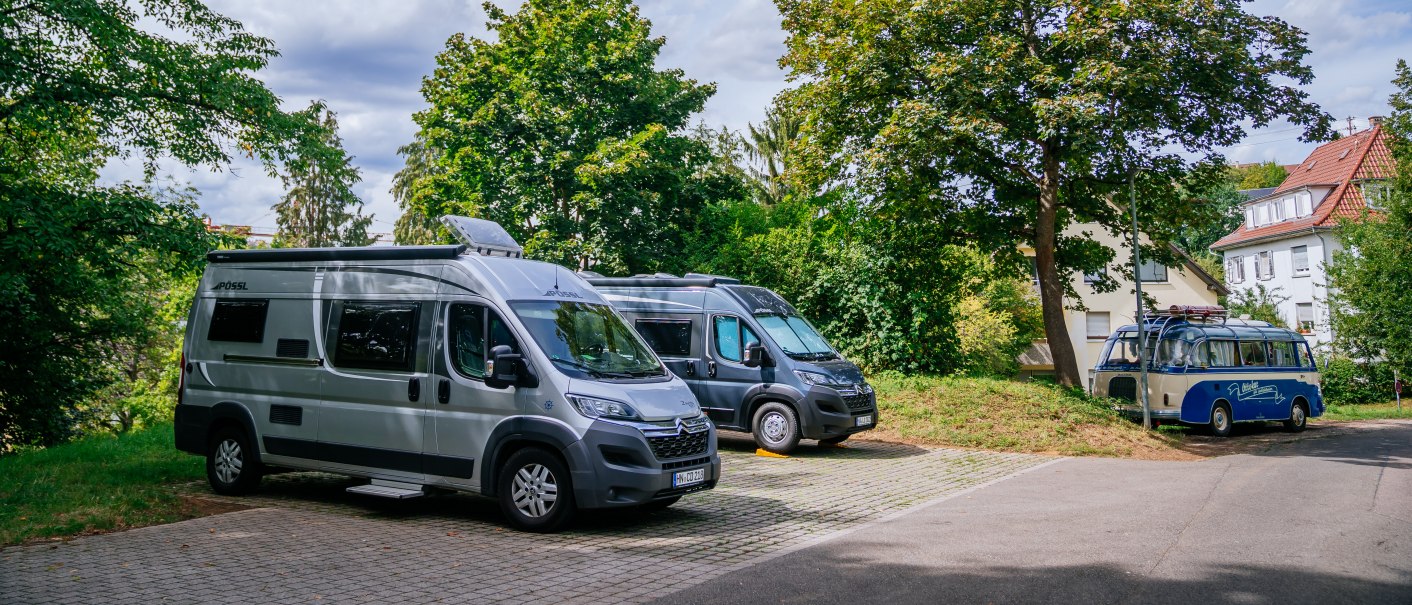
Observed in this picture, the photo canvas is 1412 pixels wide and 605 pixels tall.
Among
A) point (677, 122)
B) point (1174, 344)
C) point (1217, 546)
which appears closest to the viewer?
point (1217, 546)

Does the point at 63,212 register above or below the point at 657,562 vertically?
above

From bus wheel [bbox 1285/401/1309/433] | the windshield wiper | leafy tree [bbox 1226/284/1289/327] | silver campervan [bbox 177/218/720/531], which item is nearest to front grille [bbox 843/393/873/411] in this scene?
silver campervan [bbox 177/218/720/531]

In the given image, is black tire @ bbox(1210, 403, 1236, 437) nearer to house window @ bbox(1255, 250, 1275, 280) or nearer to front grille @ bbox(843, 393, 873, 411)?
front grille @ bbox(843, 393, 873, 411)

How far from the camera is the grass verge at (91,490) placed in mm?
8016

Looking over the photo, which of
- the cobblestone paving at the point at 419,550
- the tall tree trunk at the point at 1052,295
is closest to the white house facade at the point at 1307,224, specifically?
the tall tree trunk at the point at 1052,295

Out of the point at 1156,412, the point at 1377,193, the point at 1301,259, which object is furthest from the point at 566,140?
the point at 1301,259

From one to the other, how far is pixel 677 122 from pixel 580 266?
5.91 metres

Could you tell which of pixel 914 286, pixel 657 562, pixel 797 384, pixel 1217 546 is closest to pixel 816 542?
pixel 657 562

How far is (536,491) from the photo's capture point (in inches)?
314

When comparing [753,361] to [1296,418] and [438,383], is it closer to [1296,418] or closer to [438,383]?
[438,383]

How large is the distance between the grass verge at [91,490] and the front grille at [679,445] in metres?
4.51

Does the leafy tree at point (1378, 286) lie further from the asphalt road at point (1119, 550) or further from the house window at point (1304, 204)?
the asphalt road at point (1119, 550)

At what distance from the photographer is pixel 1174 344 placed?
19906mm

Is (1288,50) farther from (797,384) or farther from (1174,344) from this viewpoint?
(797,384)
